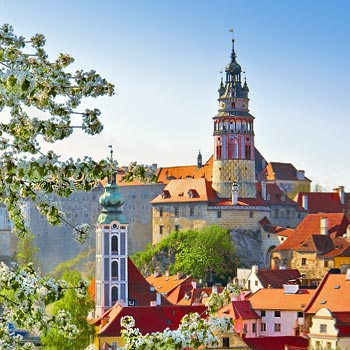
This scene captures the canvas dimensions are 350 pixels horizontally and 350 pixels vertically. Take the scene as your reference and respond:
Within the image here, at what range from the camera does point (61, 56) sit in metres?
5.89

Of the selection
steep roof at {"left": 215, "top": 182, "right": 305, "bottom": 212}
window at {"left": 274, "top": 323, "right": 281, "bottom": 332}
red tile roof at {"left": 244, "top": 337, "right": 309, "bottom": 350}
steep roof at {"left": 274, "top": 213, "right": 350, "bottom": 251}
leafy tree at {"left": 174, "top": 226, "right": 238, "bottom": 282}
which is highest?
steep roof at {"left": 215, "top": 182, "right": 305, "bottom": 212}

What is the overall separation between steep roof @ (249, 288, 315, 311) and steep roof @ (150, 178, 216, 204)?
25295mm

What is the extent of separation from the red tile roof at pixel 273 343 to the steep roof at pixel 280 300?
5581 mm

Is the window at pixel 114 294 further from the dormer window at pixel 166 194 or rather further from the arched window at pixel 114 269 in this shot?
the dormer window at pixel 166 194

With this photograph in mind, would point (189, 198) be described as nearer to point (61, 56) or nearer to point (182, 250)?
point (182, 250)

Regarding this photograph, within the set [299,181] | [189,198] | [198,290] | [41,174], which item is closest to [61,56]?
[41,174]

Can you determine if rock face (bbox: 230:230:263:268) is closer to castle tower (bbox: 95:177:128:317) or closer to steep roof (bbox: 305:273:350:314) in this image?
castle tower (bbox: 95:177:128:317)

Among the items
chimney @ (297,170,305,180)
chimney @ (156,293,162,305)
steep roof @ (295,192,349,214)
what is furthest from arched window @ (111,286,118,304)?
chimney @ (297,170,305,180)

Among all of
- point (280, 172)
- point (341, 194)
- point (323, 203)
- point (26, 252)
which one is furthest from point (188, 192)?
point (280, 172)

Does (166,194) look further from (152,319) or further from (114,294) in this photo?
(152,319)

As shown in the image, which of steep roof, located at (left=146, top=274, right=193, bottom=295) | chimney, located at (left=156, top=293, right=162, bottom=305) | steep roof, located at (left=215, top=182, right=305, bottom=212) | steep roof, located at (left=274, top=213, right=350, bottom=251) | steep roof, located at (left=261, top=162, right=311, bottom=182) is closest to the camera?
chimney, located at (left=156, top=293, right=162, bottom=305)

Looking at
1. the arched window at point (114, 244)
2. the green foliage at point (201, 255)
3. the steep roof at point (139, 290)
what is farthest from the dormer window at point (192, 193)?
the arched window at point (114, 244)

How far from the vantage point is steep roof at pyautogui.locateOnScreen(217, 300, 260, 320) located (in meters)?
43.2

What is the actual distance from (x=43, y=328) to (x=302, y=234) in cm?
5967
